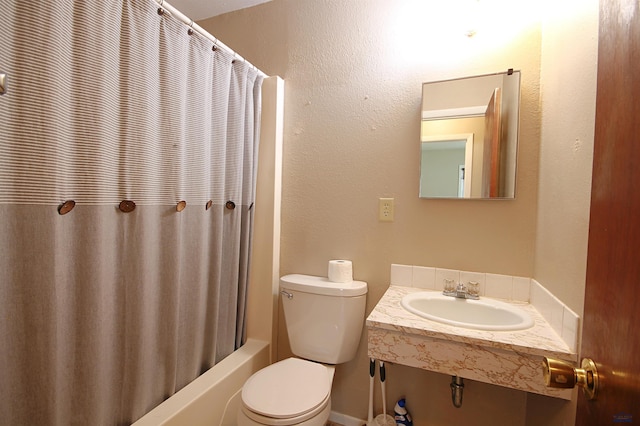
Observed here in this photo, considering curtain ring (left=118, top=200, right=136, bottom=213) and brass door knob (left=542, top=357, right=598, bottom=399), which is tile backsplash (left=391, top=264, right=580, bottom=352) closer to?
brass door knob (left=542, top=357, right=598, bottom=399)

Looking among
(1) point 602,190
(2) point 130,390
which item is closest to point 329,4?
(1) point 602,190

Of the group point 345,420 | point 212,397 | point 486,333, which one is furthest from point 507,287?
point 212,397

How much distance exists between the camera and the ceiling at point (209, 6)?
5.67ft

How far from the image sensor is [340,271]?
1.48 meters

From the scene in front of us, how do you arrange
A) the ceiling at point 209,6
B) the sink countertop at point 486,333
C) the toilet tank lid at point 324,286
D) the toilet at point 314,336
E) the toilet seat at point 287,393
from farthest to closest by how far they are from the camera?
the ceiling at point 209,6 → the toilet tank lid at point 324,286 → the toilet at point 314,336 → the toilet seat at point 287,393 → the sink countertop at point 486,333

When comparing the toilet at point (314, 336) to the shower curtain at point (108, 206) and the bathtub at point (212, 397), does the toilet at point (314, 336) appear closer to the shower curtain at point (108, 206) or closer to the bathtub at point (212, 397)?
the bathtub at point (212, 397)

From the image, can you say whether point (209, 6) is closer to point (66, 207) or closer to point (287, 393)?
point (66, 207)

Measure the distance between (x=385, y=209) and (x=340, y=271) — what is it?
40 centimetres

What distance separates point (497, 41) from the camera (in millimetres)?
1296

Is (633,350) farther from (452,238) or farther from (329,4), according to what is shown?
(329,4)

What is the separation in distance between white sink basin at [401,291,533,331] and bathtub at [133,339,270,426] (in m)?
0.87

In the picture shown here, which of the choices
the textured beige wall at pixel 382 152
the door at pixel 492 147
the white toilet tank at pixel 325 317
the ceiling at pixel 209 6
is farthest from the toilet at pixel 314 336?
the ceiling at pixel 209 6

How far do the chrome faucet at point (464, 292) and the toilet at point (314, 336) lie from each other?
41 centimetres

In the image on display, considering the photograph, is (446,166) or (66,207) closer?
(66,207)
